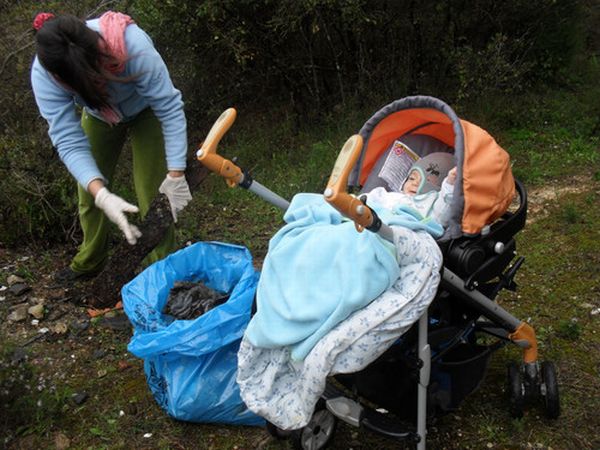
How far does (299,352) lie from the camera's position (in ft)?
6.53

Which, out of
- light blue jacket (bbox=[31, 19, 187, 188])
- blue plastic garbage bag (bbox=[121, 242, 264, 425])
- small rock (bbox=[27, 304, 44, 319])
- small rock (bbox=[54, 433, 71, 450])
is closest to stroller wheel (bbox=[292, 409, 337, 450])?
blue plastic garbage bag (bbox=[121, 242, 264, 425])

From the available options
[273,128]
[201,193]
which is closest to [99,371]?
[201,193]

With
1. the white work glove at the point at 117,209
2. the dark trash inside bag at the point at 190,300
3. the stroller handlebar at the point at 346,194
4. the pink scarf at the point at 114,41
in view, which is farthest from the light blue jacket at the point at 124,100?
the stroller handlebar at the point at 346,194

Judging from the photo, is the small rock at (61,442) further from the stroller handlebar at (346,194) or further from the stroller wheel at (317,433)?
the stroller handlebar at (346,194)

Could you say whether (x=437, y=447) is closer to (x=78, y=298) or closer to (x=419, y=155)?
(x=419, y=155)

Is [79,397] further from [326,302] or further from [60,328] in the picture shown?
[326,302]

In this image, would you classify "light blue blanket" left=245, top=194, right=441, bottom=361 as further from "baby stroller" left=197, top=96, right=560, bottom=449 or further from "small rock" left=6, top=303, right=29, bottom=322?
"small rock" left=6, top=303, right=29, bottom=322

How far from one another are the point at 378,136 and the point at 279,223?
1.93 meters

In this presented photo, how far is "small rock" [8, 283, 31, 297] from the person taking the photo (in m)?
3.61

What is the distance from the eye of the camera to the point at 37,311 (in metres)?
3.39

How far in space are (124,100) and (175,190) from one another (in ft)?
1.80

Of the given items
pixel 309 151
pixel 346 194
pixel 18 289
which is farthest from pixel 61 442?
pixel 309 151

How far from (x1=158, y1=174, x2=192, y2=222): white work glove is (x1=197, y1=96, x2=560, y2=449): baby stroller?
0.69 m

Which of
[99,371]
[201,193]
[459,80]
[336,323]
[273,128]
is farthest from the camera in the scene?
[273,128]
